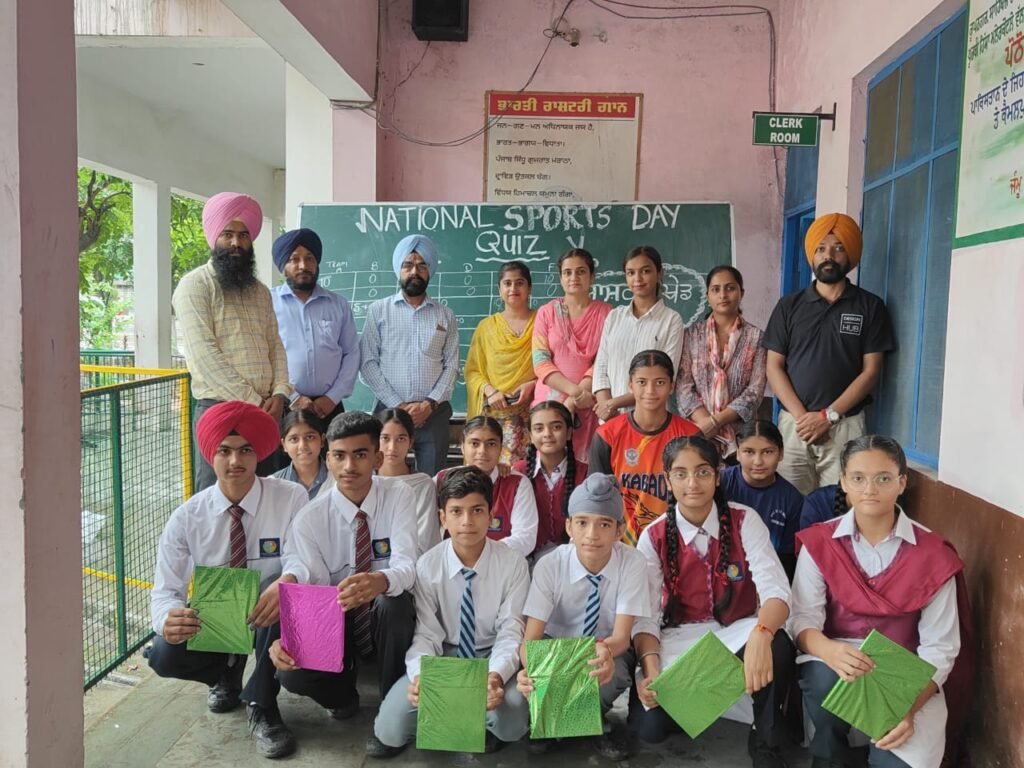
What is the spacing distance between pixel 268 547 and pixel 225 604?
30 centimetres

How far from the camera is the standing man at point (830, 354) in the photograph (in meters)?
3.24

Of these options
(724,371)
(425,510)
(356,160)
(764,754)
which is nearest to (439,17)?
(356,160)

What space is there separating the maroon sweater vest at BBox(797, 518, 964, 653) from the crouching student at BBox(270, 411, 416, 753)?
Result: 1289 mm

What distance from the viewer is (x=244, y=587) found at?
95.5 inches

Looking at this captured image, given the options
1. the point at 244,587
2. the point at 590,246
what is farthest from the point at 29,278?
the point at 590,246

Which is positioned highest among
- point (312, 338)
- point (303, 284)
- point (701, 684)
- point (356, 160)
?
point (356, 160)

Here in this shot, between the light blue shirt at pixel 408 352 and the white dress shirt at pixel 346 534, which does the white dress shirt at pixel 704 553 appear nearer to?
the white dress shirt at pixel 346 534

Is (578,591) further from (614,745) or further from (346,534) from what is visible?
(346,534)

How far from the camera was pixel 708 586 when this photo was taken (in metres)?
2.57

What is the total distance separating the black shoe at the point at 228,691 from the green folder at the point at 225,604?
14.7 inches

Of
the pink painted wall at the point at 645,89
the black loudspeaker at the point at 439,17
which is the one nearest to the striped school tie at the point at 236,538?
the pink painted wall at the point at 645,89

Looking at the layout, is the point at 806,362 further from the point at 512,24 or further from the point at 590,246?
the point at 512,24

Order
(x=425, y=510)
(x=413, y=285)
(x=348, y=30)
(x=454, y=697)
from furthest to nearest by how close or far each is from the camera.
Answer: (x=348, y=30)
(x=413, y=285)
(x=425, y=510)
(x=454, y=697)

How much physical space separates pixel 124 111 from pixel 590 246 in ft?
20.0
